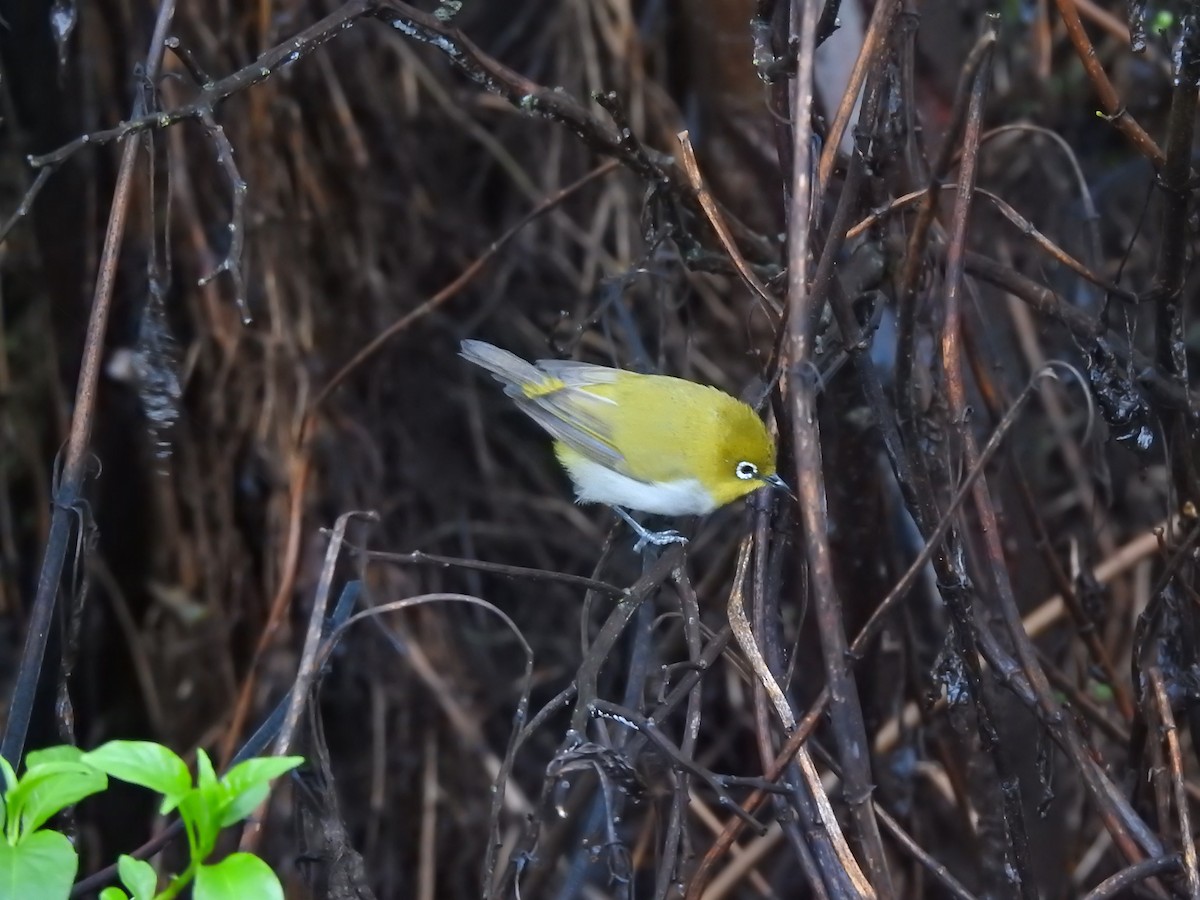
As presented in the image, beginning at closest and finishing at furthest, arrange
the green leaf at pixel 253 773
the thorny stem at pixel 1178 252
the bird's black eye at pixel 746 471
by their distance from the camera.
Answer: the green leaf at pixel 253 773, the thorny stem at pixel 1178 252, the bird's black eye at pixel 746 471

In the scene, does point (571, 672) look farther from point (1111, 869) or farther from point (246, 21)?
point (246, 21)

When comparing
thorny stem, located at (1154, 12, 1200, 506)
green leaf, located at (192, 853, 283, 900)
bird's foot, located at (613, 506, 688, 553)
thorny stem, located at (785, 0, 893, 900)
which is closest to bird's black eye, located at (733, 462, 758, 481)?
bird's foot, located at (613, 506, 688, 553)

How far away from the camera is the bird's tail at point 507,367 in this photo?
3.45m

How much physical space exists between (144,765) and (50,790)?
0.47 ft

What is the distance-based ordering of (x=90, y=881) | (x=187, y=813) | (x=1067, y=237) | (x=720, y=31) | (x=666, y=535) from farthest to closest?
1. (x=1067, y=237)
2. (x=720, y=31)
3. (x=666, y=535)
4. (x=90, y=881)
5. (x=187, y=813)

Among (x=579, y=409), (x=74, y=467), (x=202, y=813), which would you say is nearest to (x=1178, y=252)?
(x=579, y=409)

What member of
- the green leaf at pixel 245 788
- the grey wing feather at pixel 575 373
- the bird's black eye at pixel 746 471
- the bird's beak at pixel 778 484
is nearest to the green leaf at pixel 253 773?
the green leaf at pixel 245 788

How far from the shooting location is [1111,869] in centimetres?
366

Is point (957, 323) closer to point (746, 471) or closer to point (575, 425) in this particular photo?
point (746, 471)

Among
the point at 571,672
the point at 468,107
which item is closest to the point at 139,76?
the point at 468,107

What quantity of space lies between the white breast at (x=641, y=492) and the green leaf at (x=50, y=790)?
1.83m

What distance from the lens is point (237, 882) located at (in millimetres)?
1331

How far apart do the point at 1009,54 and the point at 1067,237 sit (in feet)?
2.49

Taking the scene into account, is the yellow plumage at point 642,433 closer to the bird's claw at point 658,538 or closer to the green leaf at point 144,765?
the bird's claw at point 658,538
